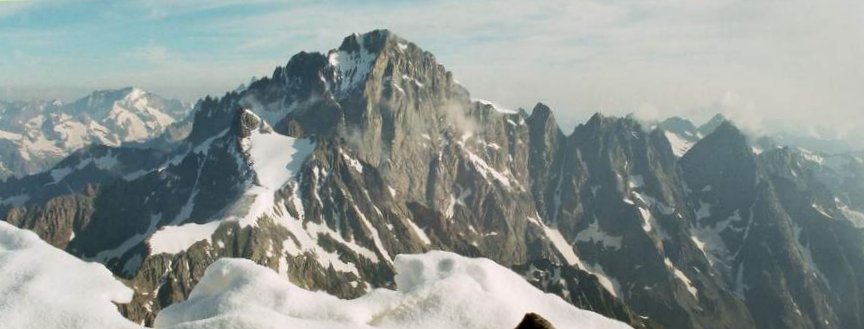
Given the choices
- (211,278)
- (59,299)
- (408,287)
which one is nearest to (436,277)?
(408,287)

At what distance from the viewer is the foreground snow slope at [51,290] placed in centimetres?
2753

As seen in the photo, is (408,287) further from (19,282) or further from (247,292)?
(19,282)

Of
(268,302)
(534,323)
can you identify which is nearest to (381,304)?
(268,302)

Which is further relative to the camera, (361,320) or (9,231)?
(9,231)

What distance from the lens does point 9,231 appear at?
37938mm

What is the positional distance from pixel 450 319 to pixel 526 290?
241 inches

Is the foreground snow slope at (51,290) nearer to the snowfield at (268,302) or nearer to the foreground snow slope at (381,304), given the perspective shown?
the snowfield at (268,302)

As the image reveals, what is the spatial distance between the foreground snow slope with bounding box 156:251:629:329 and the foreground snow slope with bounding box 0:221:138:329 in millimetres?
2791

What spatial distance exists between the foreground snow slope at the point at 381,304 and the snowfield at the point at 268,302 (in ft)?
0.14

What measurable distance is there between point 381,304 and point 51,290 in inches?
581

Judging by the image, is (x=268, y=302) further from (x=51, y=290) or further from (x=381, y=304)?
(x=51, y=290)

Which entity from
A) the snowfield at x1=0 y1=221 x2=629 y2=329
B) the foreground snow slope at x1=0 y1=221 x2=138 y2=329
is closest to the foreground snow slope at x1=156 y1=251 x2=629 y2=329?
the snowfield at x1=0 y1=221 x2=629 y2=329

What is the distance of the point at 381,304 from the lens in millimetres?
29703

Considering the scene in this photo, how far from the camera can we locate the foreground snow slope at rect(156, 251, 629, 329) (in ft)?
91.9
